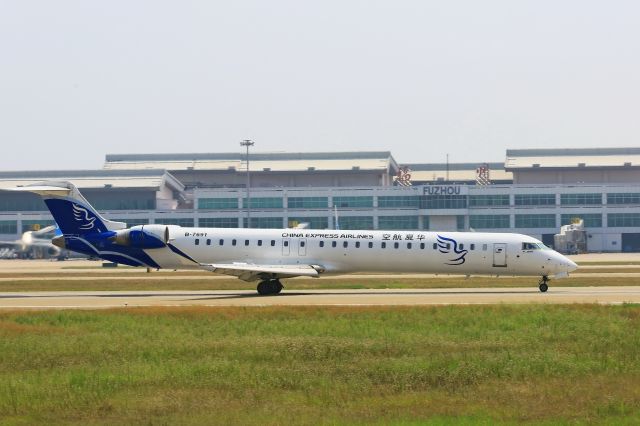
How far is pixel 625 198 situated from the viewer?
117 meters

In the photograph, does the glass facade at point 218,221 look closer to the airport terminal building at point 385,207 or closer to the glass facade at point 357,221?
the airport terminal building at point 385,207

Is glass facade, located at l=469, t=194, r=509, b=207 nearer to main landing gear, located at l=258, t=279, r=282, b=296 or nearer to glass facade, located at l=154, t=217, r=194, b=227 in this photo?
glass facade, located at l=154, t=217, r=194, b=227

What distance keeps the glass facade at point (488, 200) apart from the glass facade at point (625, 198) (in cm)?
1159

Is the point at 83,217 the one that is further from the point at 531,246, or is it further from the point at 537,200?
the point at 537,200

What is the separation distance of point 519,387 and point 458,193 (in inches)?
3785

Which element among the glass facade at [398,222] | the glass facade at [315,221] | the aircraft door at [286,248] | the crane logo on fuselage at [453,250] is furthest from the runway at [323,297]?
the glass facade at [398,222]

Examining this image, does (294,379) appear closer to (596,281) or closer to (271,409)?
(271,409)

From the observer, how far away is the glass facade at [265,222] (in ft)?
375

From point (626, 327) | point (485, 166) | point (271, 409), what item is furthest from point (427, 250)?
point (485, 166)

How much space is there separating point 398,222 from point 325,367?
92624 millimetres

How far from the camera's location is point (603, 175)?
445 feet

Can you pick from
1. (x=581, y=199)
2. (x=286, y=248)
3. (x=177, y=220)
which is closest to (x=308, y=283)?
(x=286, y=248)

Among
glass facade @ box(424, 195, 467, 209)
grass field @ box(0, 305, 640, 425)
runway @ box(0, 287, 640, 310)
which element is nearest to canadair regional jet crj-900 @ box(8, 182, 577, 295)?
runway @ box(0, 287, 640, 310)

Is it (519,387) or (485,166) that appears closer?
(519,387)
